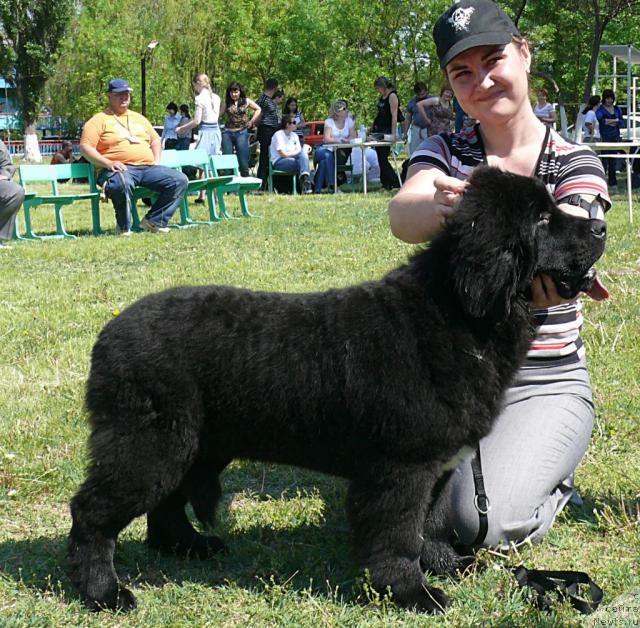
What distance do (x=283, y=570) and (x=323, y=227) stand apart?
8.79m

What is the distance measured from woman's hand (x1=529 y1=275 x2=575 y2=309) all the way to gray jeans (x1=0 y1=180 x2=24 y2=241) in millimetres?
9329

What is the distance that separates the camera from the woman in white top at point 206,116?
16.2 m

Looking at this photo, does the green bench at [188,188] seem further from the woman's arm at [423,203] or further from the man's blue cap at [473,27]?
the man's blue cap at [473,27]

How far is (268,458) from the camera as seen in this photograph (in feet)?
10.4

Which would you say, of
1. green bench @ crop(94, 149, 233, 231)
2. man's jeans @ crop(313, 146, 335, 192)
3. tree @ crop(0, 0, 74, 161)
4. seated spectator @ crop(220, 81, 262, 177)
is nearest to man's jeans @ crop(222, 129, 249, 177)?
seated spectator @ crop(220, 81, 262, 177)

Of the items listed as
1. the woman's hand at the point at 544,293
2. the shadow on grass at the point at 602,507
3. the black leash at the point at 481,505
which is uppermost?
the woman's hand at the point at 544,293

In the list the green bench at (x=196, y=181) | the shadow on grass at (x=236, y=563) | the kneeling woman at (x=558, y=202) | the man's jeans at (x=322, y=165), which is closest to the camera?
the shadow on grass at (x=236, y=563)

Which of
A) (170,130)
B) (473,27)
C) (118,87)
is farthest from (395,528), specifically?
(170,130)

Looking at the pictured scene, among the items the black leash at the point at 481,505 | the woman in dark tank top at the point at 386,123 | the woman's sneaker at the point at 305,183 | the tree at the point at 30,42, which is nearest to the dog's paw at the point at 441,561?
the black leash at the point at 481,505

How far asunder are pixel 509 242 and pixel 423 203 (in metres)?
0.66

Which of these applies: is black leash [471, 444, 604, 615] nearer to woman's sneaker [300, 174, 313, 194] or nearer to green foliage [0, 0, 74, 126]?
woman's sneaker [300, 174, 313, 194]

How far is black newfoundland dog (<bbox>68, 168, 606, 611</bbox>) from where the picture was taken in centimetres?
294

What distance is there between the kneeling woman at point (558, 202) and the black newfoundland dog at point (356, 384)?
17.2 inches

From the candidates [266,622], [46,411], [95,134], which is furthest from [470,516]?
[95,134]
